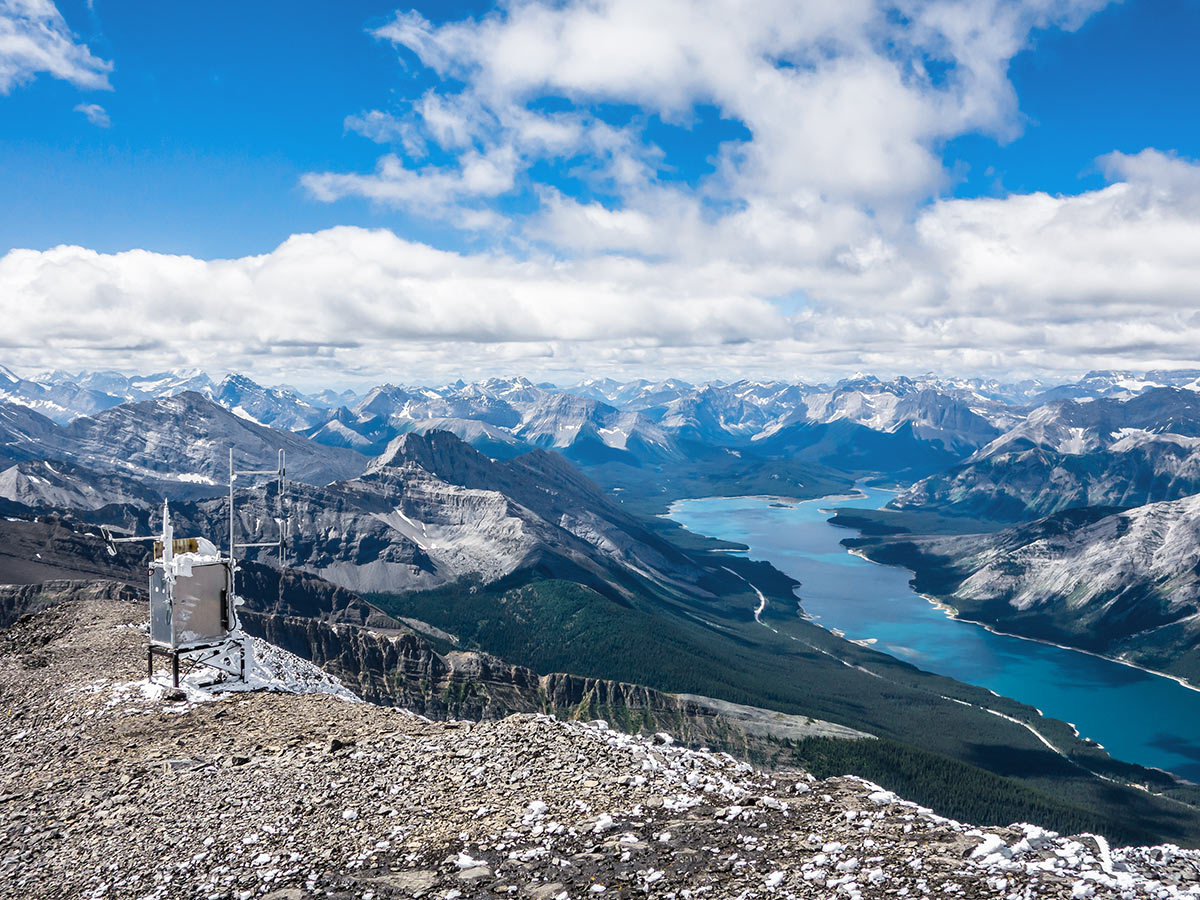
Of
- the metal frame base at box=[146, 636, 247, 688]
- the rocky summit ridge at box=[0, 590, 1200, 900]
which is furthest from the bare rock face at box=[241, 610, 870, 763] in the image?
the rocky summit ridge at box=[0, 590, 1200, 900]

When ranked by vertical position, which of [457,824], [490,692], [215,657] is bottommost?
[490,692]

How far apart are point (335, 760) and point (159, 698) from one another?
1370cm

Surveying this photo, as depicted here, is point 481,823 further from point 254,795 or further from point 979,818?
point 979,818

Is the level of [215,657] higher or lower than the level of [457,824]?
lower

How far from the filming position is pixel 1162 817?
→ 7515 inches

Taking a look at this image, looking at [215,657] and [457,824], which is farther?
[215,657]

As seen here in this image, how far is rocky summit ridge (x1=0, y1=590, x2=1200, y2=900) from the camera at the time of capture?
63.6ft

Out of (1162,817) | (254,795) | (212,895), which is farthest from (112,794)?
(1162,817)

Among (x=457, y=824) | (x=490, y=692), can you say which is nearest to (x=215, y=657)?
(x=457, y=824)

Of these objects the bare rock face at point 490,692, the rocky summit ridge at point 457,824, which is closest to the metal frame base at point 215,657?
the rocky summit ridge at point 457,824

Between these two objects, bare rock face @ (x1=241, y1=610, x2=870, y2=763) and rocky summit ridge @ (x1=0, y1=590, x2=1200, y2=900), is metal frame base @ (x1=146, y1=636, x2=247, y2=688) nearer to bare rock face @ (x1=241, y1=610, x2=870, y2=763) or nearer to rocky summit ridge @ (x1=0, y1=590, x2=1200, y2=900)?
rocky summit ridge @ (x1=0, y1=590, x2=1200, y2=900)

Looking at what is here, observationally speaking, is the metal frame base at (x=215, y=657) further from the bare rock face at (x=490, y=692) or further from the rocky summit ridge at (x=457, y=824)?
the bare rock face at (x=490, y=692)

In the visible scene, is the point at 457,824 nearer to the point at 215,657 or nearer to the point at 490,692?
the point at 215,657

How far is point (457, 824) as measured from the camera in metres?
23.7
